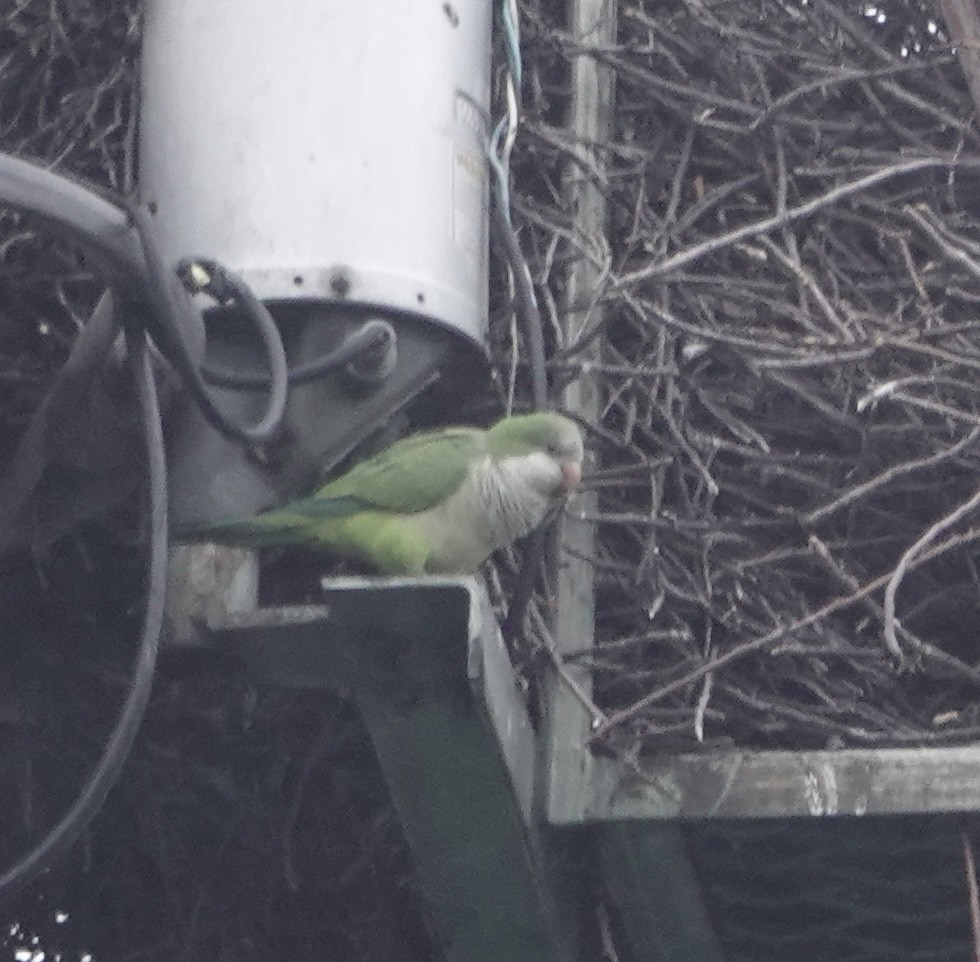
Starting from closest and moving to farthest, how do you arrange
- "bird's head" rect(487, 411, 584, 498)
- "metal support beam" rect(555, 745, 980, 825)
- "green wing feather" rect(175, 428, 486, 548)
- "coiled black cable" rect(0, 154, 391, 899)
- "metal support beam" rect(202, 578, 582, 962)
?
"coiled black cable" rect(0, 154, 391, 899) → "metal support beam" rect(202, 578, 582, 962) → "metal support beam" rect(555, 745, 980, 825) → "green wing feather" rect(175, 428, 486, 548) → "bird's head" rect(487, 411, 584, 498)

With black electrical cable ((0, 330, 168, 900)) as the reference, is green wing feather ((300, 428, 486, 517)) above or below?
below

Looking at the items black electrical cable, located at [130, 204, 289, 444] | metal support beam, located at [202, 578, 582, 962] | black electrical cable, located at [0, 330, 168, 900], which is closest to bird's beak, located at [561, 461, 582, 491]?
metal support beam, located at [202, 578, 582, 962]

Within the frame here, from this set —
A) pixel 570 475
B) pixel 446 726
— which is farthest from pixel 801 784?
pixel 570 475

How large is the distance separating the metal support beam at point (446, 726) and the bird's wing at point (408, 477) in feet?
1.17

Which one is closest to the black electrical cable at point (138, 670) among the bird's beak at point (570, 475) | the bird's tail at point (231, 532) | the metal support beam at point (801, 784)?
the bird's tail at point (231, 532)

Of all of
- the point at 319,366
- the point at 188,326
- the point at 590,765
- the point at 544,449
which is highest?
the point at 188,326

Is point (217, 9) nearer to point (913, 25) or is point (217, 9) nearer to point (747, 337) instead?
point (747, 337)

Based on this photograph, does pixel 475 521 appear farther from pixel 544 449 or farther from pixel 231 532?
pixel 231 532

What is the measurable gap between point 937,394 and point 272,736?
110cm

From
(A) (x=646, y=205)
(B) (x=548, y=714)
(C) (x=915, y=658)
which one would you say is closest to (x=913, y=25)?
(A) (x=646, y=205)

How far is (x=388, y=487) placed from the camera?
2.88 meters

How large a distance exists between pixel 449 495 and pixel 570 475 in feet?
0.57

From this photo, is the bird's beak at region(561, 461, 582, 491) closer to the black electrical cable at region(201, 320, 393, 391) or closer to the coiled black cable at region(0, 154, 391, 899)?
the black electrical cable at region(201, 320, 393, 391)

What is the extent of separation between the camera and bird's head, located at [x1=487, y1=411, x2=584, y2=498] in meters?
2.84
